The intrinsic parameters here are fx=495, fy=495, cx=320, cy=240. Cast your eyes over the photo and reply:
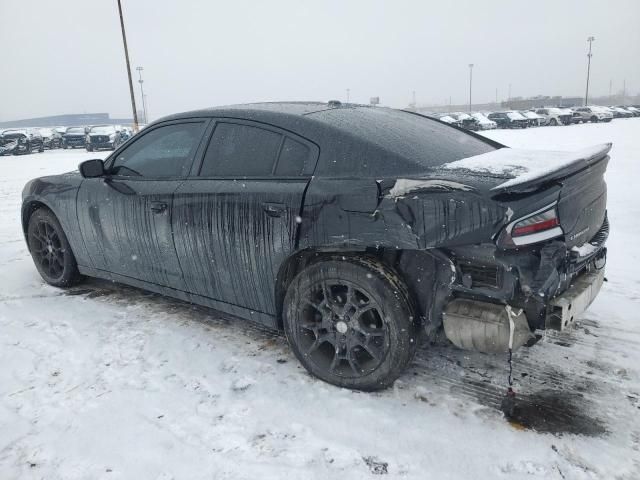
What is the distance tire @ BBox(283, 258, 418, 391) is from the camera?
257 centimetres

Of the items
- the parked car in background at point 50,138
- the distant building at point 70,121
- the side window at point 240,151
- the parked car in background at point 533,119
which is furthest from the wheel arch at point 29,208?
the distant building at point 70,121

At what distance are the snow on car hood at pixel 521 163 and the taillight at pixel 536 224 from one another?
17 centimetres

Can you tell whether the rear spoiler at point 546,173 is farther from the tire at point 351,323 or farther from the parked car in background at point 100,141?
the parked car in background at point 100,141

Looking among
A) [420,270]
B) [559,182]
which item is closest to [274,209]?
[420,270]

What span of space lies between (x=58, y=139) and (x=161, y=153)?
31521mm

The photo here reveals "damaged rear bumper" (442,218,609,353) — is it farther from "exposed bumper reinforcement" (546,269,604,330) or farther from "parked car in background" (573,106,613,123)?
"parked car in background" (573,106,613,123)

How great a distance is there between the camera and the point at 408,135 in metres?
2.98

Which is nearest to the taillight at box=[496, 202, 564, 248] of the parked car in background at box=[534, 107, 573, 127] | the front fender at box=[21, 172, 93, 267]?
the front fender at box=[21, 172, 93, 267]

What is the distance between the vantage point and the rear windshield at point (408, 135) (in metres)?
2.74

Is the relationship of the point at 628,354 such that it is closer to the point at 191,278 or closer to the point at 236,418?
the point at 236,418

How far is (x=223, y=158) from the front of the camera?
128 inches

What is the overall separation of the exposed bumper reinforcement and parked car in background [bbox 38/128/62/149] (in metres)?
32.0

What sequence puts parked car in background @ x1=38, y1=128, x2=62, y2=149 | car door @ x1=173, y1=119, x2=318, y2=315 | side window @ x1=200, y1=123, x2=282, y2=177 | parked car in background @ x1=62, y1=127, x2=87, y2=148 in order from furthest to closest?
parked car in background @ x1=62, y1=127, x2=87, y2=148, parked car in background @ x1=38, y1=128, x2=62, y2=149, side window @ x1=200, y1=123, x2=282, y2=177, car door @ x1=173, y1=119, x2=318, y2=315

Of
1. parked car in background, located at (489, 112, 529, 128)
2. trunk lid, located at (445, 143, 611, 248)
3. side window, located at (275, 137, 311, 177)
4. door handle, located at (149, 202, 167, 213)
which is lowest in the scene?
parked car in background, located at (489, 112, 529, 128)
